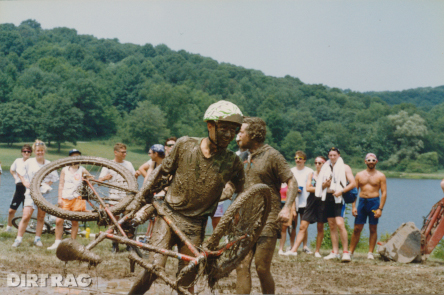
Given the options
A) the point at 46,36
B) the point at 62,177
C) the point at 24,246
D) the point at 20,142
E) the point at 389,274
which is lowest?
the point at 20,142

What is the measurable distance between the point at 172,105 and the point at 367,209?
72693mm

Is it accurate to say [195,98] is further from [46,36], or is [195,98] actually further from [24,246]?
[24,246]

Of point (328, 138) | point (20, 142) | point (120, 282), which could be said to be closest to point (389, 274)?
point (120, 282)

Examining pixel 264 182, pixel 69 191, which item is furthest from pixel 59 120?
pixel 264 182

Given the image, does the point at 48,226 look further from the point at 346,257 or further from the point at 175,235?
the point at 175,235

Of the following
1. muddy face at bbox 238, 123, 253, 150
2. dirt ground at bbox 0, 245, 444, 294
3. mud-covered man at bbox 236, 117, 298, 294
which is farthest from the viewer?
dirt ground at bbox 0, 245, 444, 294

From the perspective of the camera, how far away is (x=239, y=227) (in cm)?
491

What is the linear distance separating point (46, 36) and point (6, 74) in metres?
49.5

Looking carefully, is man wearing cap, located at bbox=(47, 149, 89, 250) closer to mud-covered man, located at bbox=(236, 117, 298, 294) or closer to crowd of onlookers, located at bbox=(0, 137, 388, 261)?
crowd of onlookers, located at bbox=(0, 137, 388, 261)

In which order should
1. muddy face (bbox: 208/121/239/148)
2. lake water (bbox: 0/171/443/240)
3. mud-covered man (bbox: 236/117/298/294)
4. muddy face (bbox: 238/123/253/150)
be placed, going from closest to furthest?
1. muddy face (bbox: 208/121/239/148)
2. mud-covered man (bbox: 236/117/298/294)
3. muddy face (bbox: 238/123/253/150)
4. lake water (bbox: 0/171/443/240)

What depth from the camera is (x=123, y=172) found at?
6.73 m

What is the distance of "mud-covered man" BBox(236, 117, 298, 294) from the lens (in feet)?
17.5

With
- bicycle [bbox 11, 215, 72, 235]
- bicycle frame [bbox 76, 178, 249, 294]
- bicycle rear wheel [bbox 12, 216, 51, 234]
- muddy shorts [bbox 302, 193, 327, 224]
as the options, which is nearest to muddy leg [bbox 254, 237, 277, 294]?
bicycle frame [bbox 76, 178, 249, 294]

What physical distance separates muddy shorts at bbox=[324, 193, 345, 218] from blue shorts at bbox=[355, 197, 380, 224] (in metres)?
0.44
